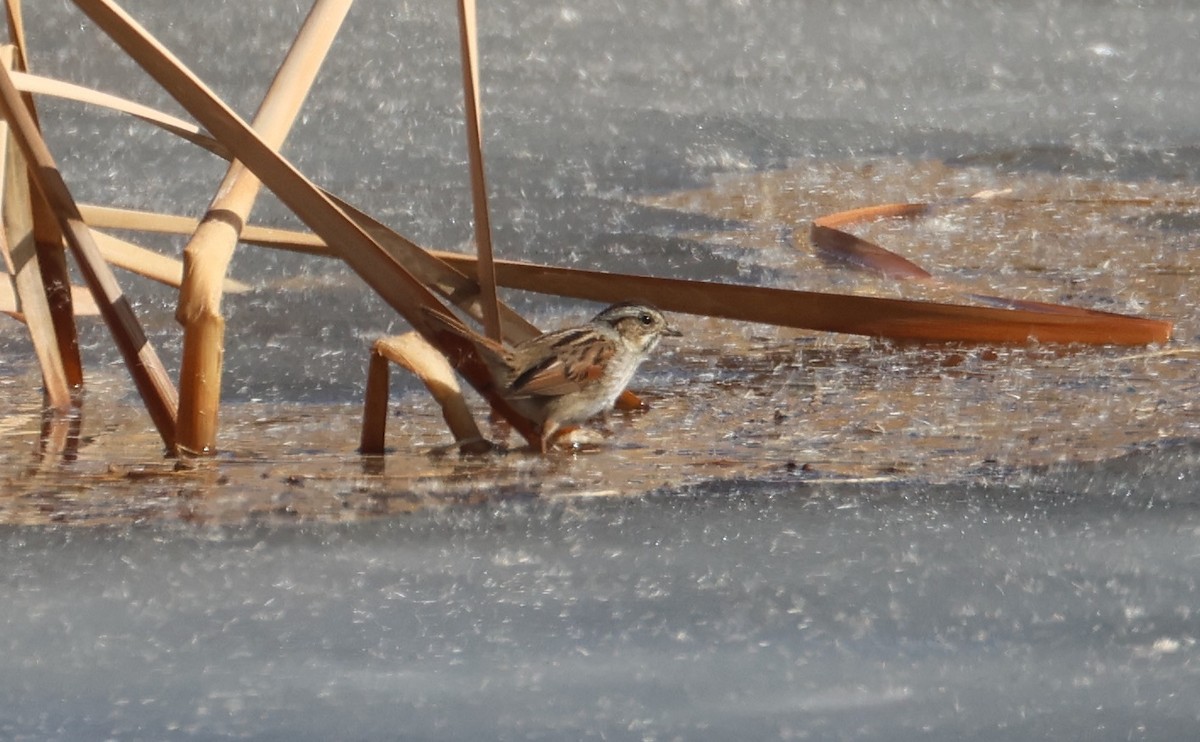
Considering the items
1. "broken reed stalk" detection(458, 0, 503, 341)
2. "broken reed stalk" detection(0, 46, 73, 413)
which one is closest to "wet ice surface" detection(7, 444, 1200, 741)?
"broken reed stalk" detection(458, 0, 503, 341)

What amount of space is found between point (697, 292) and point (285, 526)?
1007 mm

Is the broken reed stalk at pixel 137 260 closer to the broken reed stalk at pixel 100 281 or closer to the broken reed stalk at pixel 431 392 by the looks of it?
the broken reed stalk at pixel 100 281

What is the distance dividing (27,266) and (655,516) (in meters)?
1.31

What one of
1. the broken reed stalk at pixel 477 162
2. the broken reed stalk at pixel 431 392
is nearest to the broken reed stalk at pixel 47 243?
the broken reed stalk at pixel 431 392

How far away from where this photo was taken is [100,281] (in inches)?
104

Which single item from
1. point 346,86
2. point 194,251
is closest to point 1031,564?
point 194,251

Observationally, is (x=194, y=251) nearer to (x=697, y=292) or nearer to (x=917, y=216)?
(x=697, y=292)

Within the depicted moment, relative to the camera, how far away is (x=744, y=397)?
3109 mm

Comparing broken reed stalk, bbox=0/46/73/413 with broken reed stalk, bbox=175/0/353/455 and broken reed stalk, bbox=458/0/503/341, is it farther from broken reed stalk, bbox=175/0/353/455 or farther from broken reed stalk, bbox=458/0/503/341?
broken reed stalk, bbox=458/0/503/341

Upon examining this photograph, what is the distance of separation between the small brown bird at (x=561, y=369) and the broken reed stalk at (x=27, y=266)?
2.59 feet

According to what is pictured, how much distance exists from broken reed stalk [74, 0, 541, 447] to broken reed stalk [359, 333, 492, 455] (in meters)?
0.06

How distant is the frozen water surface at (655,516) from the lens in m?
1.90

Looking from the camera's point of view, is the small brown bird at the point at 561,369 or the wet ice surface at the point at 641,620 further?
the small brown bird at the point at 561,369

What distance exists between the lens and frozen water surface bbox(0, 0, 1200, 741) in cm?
190
